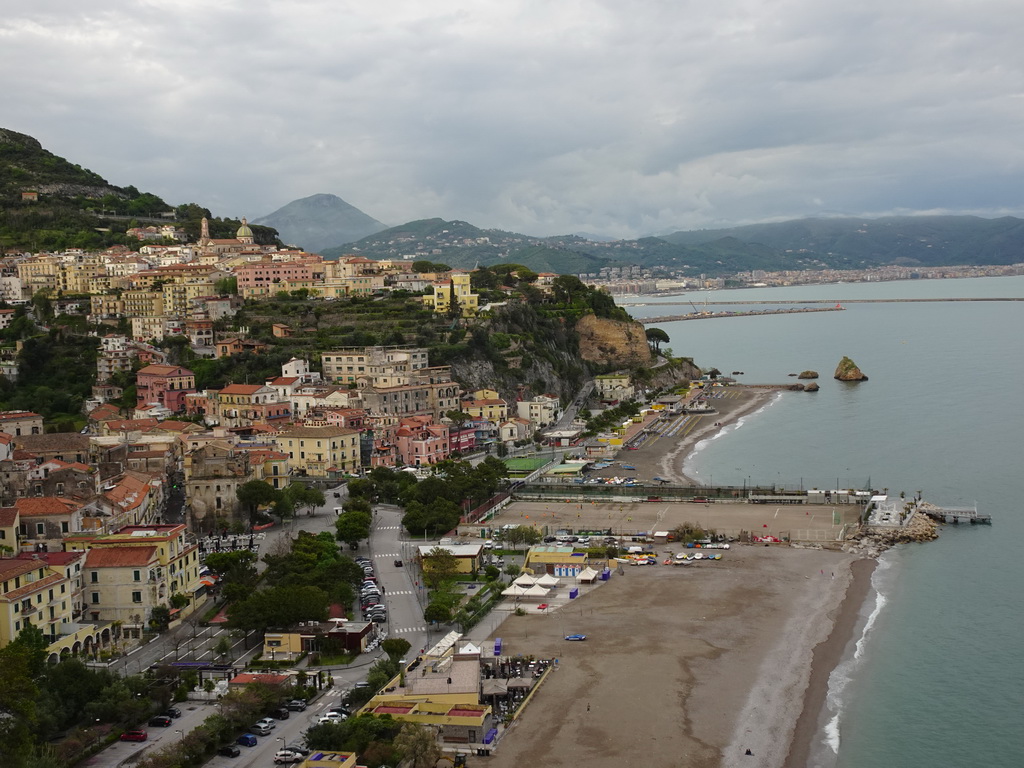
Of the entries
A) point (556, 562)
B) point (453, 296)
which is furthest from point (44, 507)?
point (453, 296)

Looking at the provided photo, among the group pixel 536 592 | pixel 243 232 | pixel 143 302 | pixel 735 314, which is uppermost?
pixel 243 232

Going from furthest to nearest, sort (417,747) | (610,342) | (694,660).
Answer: (610,342) → (694,660) → (417,747)

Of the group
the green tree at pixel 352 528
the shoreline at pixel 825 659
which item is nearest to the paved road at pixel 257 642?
the green tree at pixel 352 528

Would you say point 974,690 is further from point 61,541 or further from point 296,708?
point 61,541

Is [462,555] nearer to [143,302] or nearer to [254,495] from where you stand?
[254,495]

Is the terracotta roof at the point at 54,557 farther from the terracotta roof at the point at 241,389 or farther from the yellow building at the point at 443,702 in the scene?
the terracotta roof at the point at 241,389

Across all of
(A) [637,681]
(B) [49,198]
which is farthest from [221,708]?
(B) [49,198]
